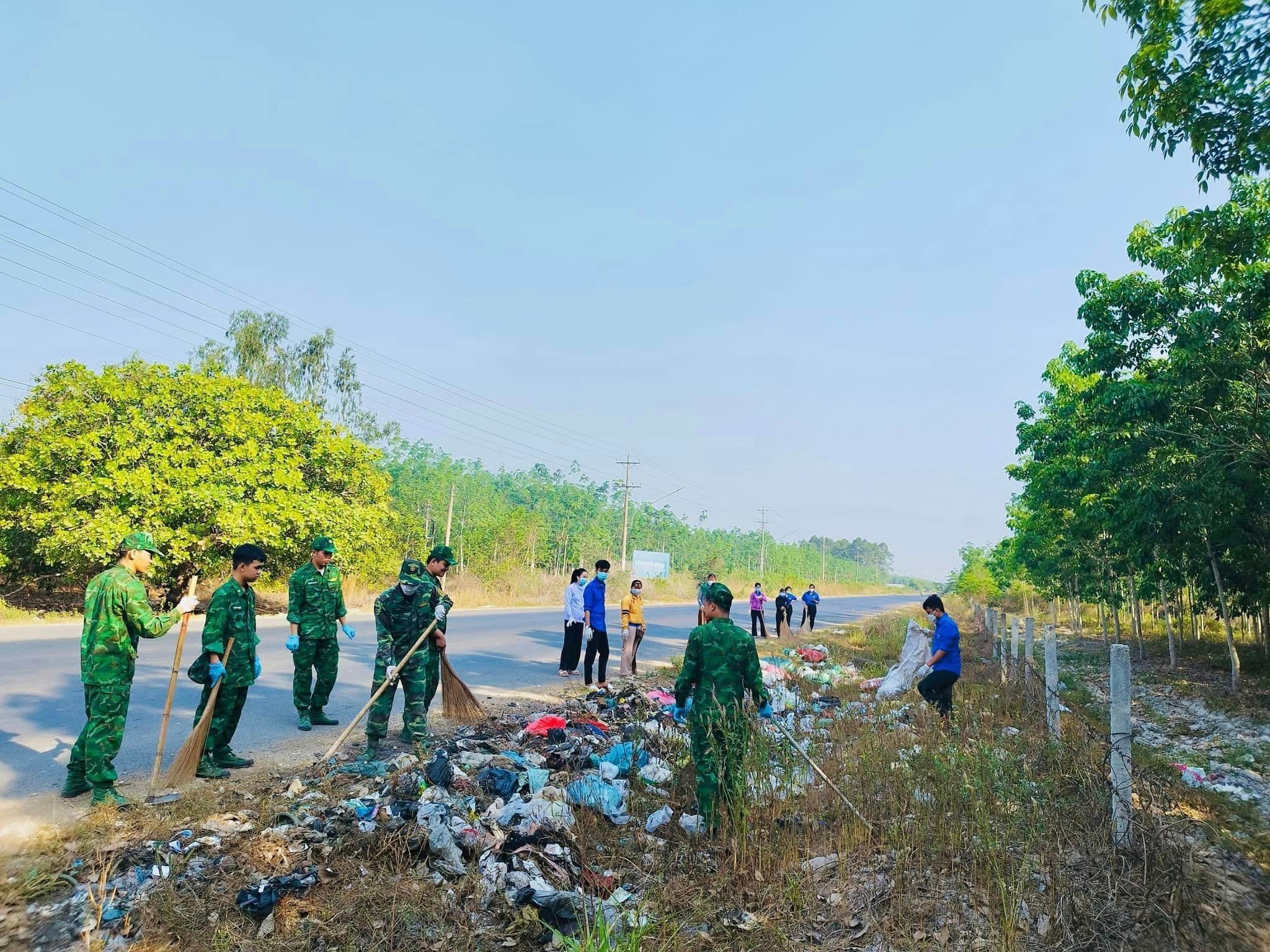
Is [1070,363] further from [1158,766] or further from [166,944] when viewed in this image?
[166,944]

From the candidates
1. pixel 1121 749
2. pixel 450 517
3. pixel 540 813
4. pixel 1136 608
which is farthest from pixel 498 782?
pixel 450 517

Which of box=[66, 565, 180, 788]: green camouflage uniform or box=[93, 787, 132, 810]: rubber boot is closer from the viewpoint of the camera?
box=[93, 787, 132, 810]: rubber boot

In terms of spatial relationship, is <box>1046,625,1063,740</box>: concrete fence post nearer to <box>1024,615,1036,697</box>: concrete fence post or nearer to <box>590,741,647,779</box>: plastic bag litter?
<box>1024,615,1036,697</box>: concrete fence post

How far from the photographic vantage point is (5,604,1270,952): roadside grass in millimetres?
3457

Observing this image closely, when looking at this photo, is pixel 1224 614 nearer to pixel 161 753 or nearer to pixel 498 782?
pixel 498 782

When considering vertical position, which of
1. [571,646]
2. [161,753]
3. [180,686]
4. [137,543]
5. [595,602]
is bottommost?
[180,686]

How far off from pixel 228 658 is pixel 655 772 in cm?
331

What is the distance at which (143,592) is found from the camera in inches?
200

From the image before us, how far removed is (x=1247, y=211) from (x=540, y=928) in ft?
27.9

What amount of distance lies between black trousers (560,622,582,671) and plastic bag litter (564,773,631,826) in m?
5.60

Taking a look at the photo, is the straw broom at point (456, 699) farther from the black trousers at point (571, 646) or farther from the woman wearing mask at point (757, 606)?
the woman wearing mask at point (757, 606)

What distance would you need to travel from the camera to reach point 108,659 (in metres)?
4.84

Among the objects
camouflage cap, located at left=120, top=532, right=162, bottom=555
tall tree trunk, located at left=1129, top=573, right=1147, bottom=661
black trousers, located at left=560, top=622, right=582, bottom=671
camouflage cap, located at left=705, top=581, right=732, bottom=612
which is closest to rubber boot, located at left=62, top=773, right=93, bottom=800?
camouflage cap, located at left=120, top=532, right=162, bottom=555

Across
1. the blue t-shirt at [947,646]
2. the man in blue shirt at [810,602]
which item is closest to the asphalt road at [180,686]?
the blue t-shirt at [947,646]
